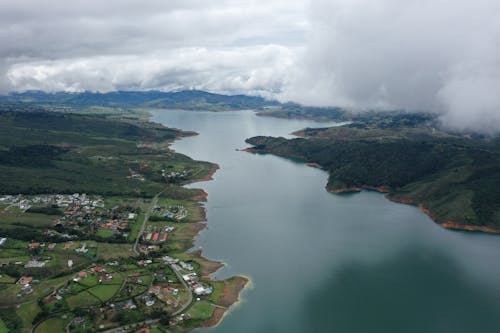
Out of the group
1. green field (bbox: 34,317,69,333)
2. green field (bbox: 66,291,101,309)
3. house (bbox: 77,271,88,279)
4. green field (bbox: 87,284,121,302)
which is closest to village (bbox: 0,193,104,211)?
house (bbox: 77,271,88,279)

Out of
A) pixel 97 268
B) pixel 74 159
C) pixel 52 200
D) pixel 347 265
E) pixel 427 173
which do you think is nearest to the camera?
pixel 97 268

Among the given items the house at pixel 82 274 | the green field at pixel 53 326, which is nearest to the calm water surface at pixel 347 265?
the green field at pixel 53 326

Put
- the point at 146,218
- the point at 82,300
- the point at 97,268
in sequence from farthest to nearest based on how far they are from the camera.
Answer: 1. the point at 146,218
2. the point at 97,268
3. the point at 82,300

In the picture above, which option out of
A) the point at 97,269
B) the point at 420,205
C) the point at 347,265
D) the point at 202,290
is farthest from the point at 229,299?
the point at 420,205

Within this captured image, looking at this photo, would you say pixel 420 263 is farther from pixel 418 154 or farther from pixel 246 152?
pixel 246 152

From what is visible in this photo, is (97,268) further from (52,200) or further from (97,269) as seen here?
(52,200)

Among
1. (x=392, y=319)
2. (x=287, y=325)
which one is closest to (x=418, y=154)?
(x=392, y=319)
